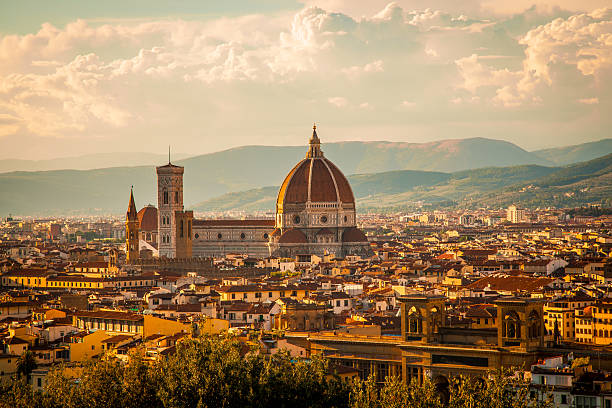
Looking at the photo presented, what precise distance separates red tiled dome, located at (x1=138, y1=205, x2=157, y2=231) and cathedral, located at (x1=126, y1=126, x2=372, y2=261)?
5.78 metres

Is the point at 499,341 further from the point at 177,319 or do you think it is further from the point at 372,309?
the point at 372,309

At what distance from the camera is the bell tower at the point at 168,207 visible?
505ft

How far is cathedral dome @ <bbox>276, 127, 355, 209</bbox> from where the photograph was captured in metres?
151

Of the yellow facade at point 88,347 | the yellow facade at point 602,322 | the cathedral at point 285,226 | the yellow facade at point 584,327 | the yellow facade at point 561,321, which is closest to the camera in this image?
the yellow facade at point 88,347

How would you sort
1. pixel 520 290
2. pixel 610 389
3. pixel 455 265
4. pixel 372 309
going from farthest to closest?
pixel 455 265 → pixel 520 290 → pixel 372 309 → pixel 610 389

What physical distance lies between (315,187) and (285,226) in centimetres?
534

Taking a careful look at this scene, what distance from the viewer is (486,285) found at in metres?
88.8

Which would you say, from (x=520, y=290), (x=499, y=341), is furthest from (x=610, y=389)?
(x=520, y=290)

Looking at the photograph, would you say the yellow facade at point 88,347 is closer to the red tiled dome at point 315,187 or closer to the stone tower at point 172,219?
the stone tower at point 172,219

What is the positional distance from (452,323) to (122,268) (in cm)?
6825

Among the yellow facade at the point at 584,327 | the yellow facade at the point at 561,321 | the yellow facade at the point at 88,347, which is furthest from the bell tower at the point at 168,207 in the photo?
the yellow facade at the point at 88,347

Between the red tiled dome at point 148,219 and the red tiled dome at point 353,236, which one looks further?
the red tiled dome at point 148,219

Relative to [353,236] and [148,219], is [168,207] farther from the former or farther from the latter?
[353,236]

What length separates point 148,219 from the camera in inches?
6639
